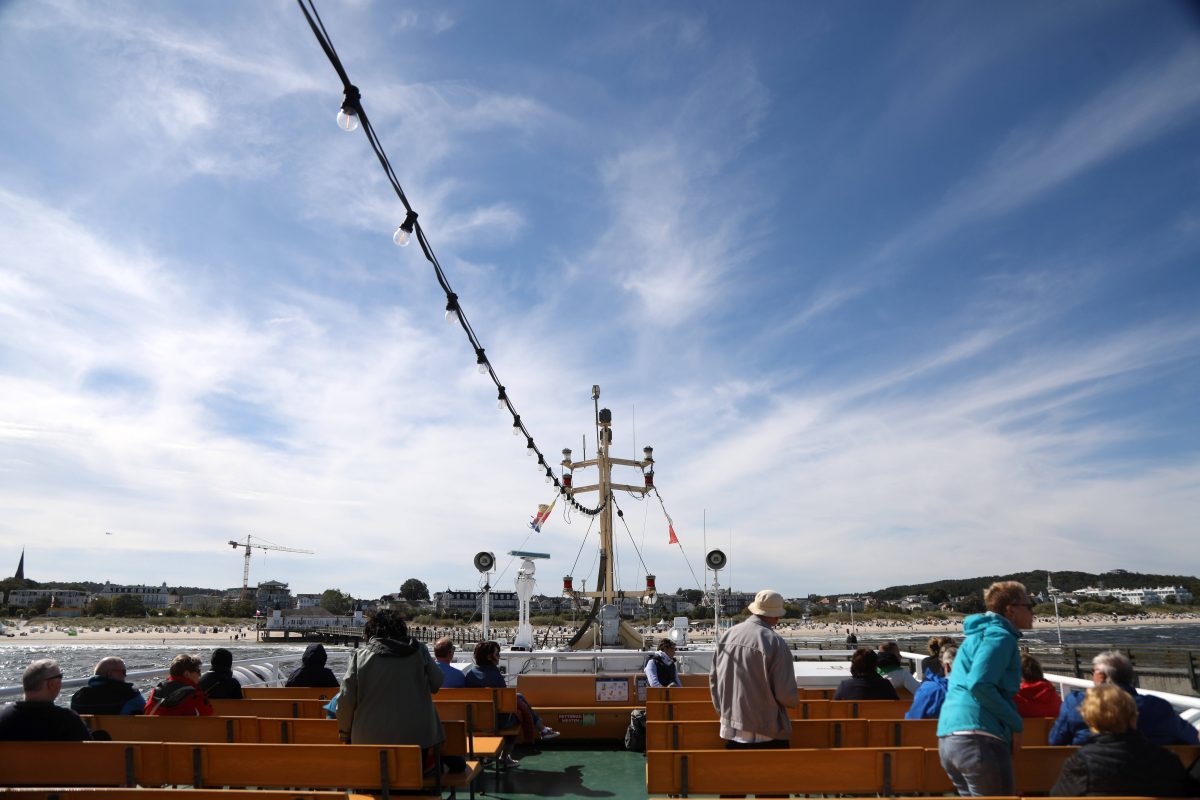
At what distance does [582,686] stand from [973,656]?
19.7 feet

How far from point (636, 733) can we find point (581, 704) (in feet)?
2.49

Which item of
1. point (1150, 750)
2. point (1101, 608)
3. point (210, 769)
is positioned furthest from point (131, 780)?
point (1101, 608)

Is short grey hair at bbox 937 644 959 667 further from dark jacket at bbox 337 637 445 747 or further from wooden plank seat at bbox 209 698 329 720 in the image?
wooden plank seat at bbox 209 698 329 720

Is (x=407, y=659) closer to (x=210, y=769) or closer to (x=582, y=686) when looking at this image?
(x=210, y=769)

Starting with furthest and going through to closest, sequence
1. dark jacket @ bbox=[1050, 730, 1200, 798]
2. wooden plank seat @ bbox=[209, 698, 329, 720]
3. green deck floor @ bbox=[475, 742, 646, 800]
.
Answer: green deck floor @ bbox=[475, 742, 646, 800]
wooden plank seat @ bbox=[209, 698, 329, 720]
dark jacket @ bbox=[1050, 730, 1200, 798]

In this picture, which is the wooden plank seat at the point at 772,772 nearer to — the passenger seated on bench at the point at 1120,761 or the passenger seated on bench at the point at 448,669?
the passenger seated on bench at the point at 1120,761

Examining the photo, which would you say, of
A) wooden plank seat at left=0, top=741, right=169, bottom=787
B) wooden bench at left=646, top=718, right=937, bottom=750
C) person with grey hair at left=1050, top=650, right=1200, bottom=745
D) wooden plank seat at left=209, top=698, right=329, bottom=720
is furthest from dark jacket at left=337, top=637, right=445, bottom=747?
person with grey hair at left=1050, top=650, right=1200, bottom=745

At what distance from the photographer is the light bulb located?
537 cm

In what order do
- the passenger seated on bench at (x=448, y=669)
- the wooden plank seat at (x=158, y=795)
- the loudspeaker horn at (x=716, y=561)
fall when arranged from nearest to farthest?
1. the wooden plank seat at (x=158, y=795)
2. the passenger seated on bench at (x=448, y=669)
3. the loudspeaker horn at (x=716, y=561)

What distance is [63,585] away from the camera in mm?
182375

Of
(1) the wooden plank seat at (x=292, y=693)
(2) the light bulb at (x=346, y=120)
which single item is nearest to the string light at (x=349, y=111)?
(2) the light bulb at (x=346, y=120)

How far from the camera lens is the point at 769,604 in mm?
4734

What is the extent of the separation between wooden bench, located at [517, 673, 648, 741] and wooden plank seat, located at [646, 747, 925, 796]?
5083 mm

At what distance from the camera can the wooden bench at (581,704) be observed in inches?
348
